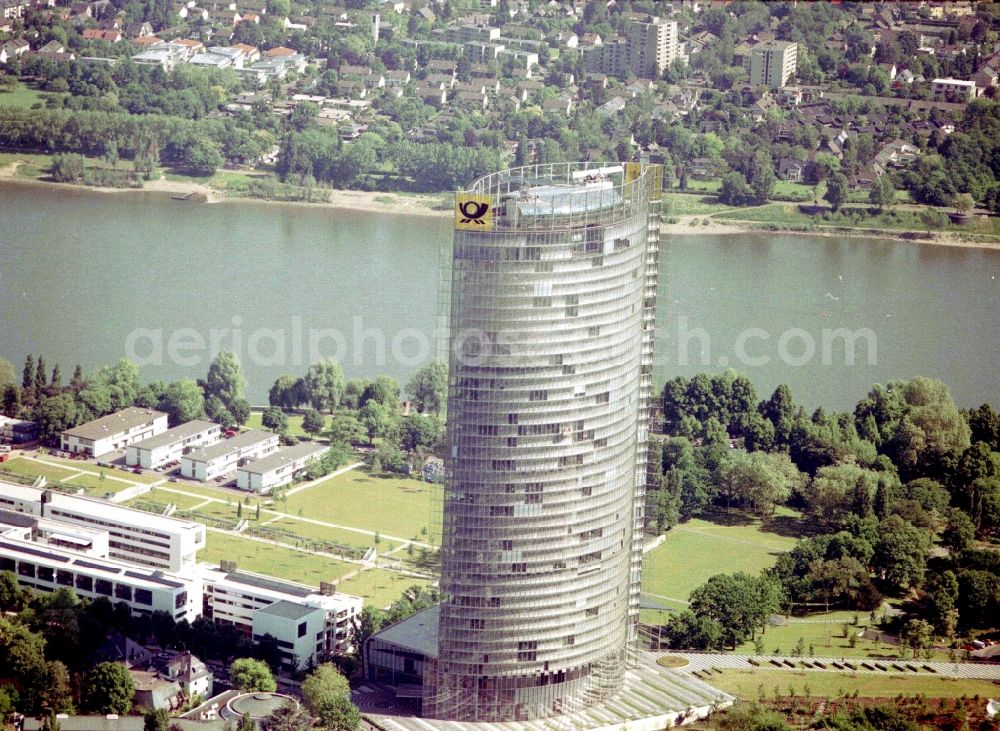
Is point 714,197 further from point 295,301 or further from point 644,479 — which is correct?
point 644,479

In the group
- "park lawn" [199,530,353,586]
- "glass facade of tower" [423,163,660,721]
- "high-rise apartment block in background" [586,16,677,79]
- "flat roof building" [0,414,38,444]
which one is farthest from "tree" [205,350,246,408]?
"high-rise apartment block in background" [586,16,677,79]

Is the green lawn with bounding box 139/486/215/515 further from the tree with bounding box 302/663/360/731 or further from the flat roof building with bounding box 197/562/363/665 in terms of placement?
the tree with bounding box 302/663/360/731

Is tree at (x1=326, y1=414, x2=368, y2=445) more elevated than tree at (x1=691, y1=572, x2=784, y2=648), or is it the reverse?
tree at (x1=326, y1=414, x2=368, y2=445)

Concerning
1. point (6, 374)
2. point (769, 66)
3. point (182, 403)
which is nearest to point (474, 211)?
point (182, 403)

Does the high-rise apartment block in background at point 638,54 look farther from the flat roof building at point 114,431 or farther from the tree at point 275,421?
the flat roof building at point 114,431

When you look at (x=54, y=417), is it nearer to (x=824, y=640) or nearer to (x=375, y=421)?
(x=375, y=421)

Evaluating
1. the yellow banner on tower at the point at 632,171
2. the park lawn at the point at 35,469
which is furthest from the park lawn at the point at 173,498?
the yellow banner on tower at the point at 632,171
